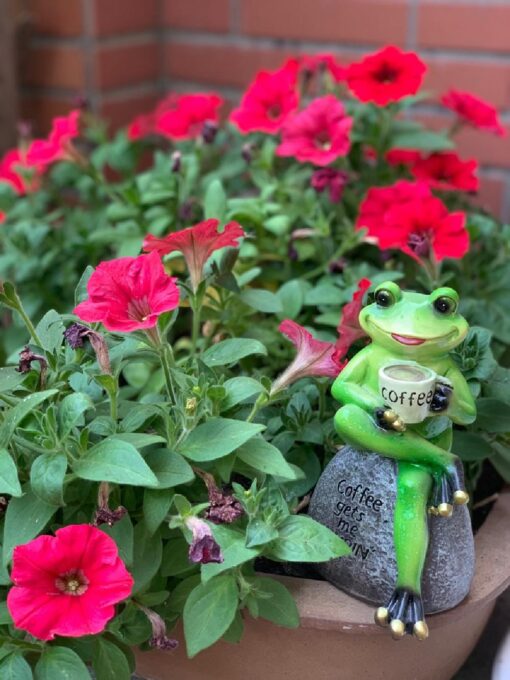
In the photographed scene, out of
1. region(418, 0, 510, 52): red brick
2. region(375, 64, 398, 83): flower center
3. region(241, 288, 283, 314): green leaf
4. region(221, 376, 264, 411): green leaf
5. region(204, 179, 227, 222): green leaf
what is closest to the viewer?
region(221, 376, 264, 411): green leaf

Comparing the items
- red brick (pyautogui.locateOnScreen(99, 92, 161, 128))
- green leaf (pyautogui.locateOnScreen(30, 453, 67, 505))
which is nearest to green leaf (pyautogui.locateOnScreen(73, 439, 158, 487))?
green leaf (pyautogui.locateOnScreen(30, 453, 67, 505))

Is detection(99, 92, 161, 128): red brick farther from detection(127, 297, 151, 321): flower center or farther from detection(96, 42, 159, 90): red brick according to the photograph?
detection(127, 297, 151, 321): flower center

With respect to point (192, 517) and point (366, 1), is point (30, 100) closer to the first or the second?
point (366, 1)

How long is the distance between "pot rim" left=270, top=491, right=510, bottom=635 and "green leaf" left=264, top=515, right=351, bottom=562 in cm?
6

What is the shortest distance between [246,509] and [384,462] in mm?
114

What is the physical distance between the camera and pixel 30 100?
1691mm

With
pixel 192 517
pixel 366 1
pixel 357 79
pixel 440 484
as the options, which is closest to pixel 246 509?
pixel 192 517

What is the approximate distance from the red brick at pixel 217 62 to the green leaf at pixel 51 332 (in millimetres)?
947

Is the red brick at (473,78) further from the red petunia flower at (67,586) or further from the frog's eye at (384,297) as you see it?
the red petunia flower at (67,586)

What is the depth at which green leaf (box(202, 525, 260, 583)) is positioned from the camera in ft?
2.06

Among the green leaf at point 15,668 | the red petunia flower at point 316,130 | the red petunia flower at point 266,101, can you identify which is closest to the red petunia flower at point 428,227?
the red petunia flower at point 316,130

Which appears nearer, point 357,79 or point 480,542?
point 480,542

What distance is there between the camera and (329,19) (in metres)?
1.51

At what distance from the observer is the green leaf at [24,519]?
66 centimetres
